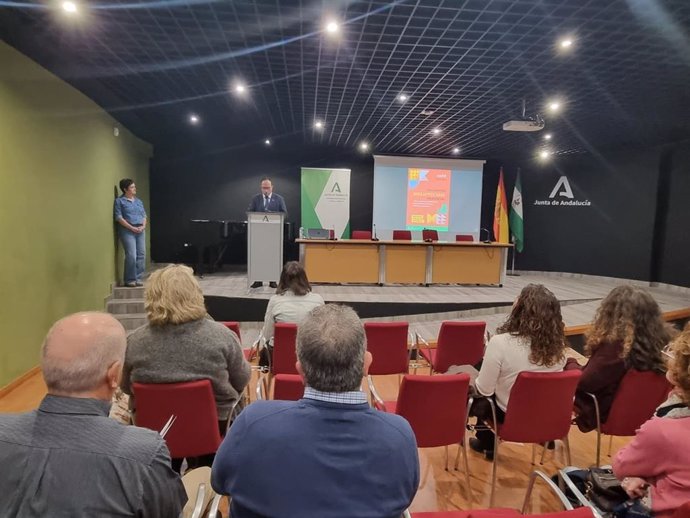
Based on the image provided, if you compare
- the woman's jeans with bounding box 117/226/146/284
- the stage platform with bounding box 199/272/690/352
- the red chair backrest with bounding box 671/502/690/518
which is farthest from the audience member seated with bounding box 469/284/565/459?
the woman's jeans with bounding box 117/226/146/284

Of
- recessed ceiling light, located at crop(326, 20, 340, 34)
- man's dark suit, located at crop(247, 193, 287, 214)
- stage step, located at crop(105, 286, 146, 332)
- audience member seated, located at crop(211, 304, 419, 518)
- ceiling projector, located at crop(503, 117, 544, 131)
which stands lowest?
stage step, located at crop(105, 286, 146, 332)

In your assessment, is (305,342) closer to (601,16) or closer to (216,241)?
(601,16)

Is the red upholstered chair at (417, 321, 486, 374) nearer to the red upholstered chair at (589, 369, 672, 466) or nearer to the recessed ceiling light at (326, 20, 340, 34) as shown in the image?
the red upholstered chair at (589, 369, 672, 466)

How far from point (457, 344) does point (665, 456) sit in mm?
2168

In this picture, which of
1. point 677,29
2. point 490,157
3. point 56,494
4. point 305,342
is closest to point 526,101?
point 677,29

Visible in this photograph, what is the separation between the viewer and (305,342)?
115cm

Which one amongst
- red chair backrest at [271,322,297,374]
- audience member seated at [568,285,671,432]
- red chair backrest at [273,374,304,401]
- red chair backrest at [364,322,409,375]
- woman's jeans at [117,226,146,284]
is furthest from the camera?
woman's jeans at [117,226,146,284]

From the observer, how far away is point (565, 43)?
425 cm

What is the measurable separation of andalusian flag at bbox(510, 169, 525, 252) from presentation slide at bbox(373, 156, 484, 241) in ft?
2.59

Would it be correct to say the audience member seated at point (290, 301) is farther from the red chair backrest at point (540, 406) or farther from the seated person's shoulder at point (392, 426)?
the seated person's shoulder at point (392, 426)

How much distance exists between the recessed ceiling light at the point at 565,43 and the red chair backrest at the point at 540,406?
3505 mm

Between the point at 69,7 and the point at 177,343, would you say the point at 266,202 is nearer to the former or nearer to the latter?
the point at 69,7

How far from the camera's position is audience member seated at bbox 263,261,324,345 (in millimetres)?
3316

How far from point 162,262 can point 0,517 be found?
361 inches
